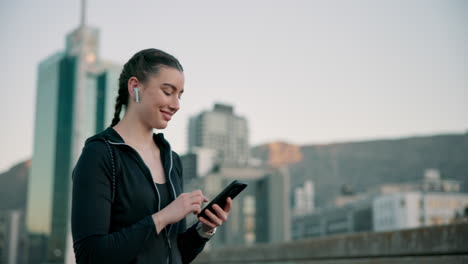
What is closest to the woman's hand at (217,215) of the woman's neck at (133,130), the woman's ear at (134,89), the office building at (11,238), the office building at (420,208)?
the woman's neck at (133,130)

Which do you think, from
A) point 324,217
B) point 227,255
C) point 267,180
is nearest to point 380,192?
point 324,217

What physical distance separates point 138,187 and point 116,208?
135mm

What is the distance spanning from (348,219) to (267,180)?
34.5m

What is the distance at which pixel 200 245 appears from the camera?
114 inches

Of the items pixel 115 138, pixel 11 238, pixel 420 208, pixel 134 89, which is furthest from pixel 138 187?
pixel 11 238

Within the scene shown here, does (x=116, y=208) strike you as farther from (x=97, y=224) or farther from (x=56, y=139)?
(x=56, y=139)

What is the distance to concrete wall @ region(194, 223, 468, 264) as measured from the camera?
557 cm

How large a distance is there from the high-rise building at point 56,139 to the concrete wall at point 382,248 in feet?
413

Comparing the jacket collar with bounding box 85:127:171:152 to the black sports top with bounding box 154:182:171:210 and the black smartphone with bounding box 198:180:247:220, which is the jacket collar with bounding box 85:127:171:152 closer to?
the black sports top with bounding box 154:182:171:210

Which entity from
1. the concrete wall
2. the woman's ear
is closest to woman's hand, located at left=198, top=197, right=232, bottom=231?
the woman's ear

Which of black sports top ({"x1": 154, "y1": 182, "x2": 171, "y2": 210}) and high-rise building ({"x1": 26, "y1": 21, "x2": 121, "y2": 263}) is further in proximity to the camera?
high-rise building ({"x1": 26, "y1": 21, "x2": 121, "y2": 263})

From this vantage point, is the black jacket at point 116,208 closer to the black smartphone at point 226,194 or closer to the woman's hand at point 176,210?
the woman's hand at point 176,210

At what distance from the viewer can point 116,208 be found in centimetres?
250

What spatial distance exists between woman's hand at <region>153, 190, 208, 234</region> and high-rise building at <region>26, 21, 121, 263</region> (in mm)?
131839
